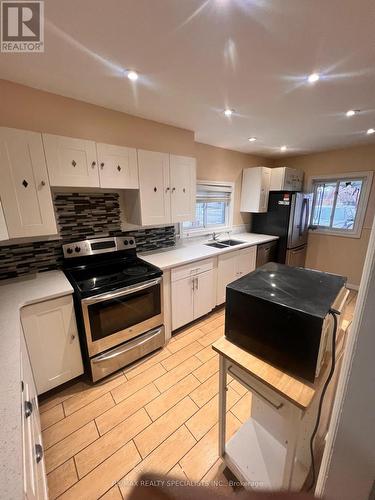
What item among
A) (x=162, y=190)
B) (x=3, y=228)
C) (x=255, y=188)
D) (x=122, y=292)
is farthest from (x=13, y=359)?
(x=255, y=188)

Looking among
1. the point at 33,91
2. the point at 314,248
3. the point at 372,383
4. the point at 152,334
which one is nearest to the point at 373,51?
the point at 372,383

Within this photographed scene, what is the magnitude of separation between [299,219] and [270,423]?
3240 mm

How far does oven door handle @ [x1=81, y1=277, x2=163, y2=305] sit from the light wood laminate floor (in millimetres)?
796

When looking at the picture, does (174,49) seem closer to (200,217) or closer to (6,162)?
(6,162)

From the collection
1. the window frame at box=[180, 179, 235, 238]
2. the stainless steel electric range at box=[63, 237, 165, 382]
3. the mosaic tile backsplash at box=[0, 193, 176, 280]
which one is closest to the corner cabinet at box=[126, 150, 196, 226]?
the mosaic tile backsplash at box=[0, 193, 176, 280]

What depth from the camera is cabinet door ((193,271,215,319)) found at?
97.7 inches

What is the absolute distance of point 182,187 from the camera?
7.96 ft

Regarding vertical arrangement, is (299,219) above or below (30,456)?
above

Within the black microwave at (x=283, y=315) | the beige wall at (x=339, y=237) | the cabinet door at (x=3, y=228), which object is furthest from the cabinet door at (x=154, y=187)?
the beige wall at (x=339, y=237)

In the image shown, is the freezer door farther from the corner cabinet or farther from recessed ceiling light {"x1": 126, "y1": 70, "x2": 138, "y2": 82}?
recessed ceiling light {"x1": 126, "y1": 70, "x2": 138, "y2": 82}

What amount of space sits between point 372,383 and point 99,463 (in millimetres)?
1611

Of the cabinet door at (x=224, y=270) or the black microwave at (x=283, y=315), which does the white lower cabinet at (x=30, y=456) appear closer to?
the black microwave at (x=283, y=315)

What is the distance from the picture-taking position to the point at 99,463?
1.28 m

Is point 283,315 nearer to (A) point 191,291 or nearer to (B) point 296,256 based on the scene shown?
(A) point 191,291
